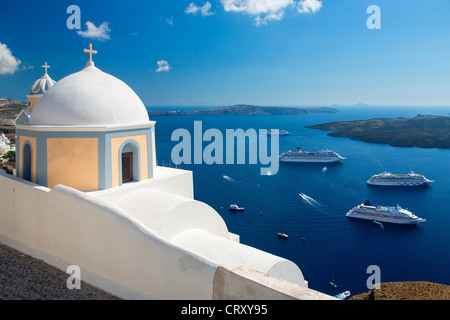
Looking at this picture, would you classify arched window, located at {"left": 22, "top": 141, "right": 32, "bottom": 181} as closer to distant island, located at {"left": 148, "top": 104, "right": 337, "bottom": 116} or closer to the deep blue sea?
the deep blue sea

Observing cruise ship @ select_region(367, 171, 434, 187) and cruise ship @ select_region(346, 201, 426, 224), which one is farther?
cruise ship @ select_region(367, 171, 434, 187)

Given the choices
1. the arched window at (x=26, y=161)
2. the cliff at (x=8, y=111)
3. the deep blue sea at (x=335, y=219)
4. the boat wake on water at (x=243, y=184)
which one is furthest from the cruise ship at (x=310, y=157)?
the arched window at (x=26, y=161)

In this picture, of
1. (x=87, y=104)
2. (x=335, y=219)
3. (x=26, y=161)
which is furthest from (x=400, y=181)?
(x=26, y=161)

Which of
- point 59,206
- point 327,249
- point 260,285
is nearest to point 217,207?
point 327,249

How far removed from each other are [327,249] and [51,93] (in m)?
16.5

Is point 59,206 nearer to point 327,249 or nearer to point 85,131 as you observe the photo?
point 85,131

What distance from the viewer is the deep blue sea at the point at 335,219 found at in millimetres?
16891

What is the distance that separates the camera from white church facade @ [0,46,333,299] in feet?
13.2

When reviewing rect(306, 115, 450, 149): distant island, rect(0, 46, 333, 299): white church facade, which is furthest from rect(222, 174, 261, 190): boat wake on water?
rect(306, 115, 450, 149): distant island

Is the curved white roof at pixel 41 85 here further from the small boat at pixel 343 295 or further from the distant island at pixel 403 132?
the distant island at pixel 403 132

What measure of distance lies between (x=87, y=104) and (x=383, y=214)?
72.7 feet

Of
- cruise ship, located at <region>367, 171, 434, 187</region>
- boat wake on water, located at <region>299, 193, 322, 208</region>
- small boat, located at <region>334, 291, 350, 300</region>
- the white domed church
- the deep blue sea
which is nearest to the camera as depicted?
the white domed church

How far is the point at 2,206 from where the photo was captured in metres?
6.67

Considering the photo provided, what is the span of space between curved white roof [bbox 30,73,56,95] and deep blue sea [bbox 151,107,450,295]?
13157mm
